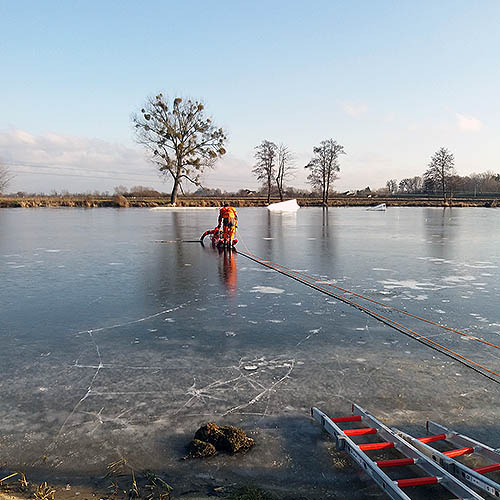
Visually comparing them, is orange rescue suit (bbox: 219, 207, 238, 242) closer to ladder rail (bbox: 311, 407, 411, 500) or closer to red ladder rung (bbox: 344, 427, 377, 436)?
ladder rail (bbox: 311, 407, 411, 500)

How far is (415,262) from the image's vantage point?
1093 cm

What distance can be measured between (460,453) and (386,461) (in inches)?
20.8

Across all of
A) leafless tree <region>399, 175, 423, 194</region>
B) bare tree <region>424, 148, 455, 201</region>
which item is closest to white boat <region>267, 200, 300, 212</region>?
bare tree <region>424, 148, 455, 201</region>

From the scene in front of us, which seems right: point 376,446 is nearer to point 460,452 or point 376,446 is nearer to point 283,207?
point 460,452

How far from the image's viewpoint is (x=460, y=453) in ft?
8.93

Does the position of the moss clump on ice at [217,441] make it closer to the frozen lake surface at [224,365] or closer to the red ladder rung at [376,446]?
the frozen lake surface at [224,365]

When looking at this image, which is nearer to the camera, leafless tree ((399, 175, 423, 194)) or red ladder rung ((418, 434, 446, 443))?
red ladder rung ((418, 434, 446, 443))

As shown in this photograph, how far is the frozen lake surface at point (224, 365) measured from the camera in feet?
9.78

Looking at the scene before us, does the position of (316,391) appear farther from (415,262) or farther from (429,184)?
(429,184)

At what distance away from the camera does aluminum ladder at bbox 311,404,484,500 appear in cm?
232

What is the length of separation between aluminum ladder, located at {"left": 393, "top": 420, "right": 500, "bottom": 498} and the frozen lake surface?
26cm

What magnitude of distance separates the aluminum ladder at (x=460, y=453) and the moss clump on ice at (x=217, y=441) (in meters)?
1.06

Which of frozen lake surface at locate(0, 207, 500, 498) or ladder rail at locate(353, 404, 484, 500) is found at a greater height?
Answer: ladder rail at locate(353, 404, 484, 500)

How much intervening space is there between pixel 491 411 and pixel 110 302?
5.44m
